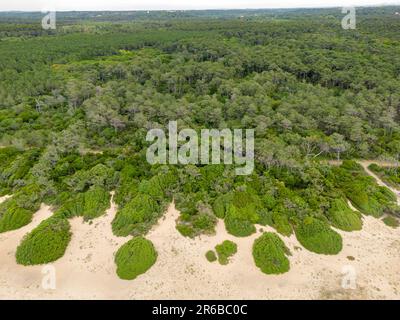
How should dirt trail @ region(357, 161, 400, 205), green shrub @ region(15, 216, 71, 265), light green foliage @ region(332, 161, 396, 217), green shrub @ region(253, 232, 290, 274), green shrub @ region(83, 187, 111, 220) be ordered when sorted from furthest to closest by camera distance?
1. dirt trail @ region(357, 161, 400, 205)
2. light green foliage @ region(332, 161, 396, 217)
3. green shrub @ region(83, 187, 111, 220)
4. green shrub @ region(15, 216, 71, 265)
5. green shrub @ region(253, 232, 290, 274)

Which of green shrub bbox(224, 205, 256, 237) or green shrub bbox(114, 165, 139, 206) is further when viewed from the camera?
green shrub bbox(114, 165, 139, 206)

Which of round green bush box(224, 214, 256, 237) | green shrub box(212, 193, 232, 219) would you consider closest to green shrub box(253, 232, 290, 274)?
round green bush box(224, 214, 256, 237)

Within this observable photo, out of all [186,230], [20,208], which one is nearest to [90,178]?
[20,208]

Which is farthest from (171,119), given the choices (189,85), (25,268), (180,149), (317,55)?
(317,55)

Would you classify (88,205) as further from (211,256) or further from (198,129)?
(198,129)

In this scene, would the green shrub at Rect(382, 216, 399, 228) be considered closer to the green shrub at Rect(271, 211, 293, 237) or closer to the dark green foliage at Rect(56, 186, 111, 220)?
the green shrub at Rect(271, 211, 293, 237)

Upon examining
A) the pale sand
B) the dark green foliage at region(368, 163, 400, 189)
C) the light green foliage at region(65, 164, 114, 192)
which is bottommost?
the pale sand

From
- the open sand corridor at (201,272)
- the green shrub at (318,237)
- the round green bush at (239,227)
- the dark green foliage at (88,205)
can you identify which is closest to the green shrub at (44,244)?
the open sand corridor at (201,272)
